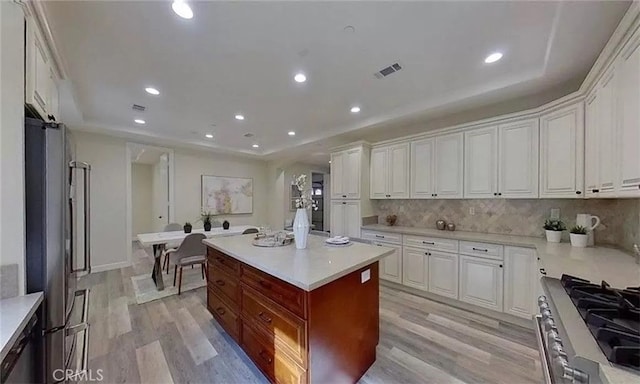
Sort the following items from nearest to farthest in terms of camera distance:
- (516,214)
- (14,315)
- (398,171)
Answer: (14,315) < (516,214) < (398,171)

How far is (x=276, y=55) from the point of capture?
7.26 feet

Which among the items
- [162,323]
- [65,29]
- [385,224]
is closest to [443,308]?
[385,224]

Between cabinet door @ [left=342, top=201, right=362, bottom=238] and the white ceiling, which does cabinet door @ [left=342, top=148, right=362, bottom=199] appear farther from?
the white ceiling

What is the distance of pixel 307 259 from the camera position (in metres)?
1.83

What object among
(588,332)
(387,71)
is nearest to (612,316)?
(588,332)

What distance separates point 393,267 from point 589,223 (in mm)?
2177

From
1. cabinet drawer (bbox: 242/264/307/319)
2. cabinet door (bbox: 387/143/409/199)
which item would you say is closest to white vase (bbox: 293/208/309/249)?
cabinet drawer (bbox: 242/264/307/319)

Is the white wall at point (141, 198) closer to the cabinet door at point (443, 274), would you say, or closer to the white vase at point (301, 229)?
the white vase at point (301, 229)

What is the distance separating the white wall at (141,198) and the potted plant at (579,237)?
389 inches

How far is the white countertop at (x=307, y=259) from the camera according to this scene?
56.8 inches

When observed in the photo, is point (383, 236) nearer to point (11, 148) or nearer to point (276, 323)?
point (276, 323)

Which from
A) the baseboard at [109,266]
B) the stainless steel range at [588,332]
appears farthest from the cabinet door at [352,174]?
the baseboard at [109,266]

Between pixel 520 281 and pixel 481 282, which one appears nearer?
pixel 520 281

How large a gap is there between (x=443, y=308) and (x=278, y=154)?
16.7ft
